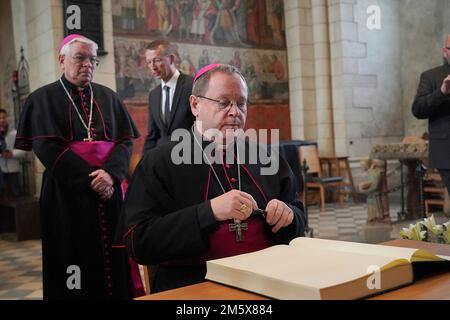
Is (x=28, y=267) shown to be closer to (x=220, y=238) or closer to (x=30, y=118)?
(x=30, y=118)

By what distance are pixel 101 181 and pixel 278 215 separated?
209 centimetres

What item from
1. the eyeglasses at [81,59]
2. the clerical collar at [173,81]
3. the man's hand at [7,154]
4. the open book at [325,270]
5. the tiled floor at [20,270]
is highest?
the eyeglasses at [81,59]

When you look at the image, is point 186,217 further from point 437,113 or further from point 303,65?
point 303,65

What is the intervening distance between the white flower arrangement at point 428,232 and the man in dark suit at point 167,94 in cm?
253

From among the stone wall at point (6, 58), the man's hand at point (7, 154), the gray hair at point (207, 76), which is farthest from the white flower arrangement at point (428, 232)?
the stone wall at point (6, 58)

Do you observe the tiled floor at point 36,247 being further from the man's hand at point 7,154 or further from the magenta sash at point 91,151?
the magenta sash at point 91,151

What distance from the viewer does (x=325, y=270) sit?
123 cm

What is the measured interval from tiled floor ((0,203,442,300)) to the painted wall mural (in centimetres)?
325

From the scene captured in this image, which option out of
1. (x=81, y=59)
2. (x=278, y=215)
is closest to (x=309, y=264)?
(x=278, y=215)

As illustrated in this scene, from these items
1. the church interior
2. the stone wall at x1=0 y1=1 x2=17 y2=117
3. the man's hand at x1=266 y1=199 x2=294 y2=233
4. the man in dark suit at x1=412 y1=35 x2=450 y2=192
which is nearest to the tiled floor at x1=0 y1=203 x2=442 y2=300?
the church interior

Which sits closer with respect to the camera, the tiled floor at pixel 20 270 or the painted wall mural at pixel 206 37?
the tiled floor at pixel 20 270

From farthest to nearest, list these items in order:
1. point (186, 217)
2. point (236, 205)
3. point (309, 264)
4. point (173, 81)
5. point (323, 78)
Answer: point (323, 78) → point (173, 81) → point (186, 217) → point (236, 205) → point (309, 264)

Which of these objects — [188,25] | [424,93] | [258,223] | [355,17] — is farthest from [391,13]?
[258,223]

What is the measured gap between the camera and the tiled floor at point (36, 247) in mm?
5402
